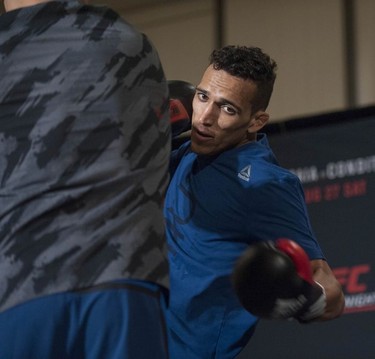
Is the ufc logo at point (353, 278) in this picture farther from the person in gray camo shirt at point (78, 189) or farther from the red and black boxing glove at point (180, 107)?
the person in gray camo shirt at point (78, 189)

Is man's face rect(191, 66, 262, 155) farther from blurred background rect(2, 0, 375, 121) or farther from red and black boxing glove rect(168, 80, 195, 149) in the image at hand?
blurred background rect(2, 0, 375, 121)

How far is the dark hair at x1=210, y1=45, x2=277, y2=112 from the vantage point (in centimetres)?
261

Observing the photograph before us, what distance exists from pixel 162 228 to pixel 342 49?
3410mm

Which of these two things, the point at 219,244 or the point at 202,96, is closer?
the point at 219,244

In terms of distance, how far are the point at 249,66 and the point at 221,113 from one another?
0.47 feet

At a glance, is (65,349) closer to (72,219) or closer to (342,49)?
(72,219)

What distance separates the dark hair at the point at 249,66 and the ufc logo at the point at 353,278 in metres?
1.24

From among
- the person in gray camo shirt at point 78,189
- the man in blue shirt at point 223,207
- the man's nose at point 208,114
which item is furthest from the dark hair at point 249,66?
the person in gray camo shirt at point 78,189

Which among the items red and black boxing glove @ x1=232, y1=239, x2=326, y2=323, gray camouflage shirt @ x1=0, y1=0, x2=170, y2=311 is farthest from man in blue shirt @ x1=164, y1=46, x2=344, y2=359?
gray camouflage shirt @ x1=0, y1=0, x2=170, y2=311

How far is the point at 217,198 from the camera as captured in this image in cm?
253

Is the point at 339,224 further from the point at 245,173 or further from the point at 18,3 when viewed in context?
the point at 18,3

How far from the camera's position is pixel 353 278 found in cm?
371

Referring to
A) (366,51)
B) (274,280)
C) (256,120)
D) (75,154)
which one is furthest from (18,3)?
(366,51)

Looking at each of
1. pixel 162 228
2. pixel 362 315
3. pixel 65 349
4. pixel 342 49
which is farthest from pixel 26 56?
pixel 342 49
